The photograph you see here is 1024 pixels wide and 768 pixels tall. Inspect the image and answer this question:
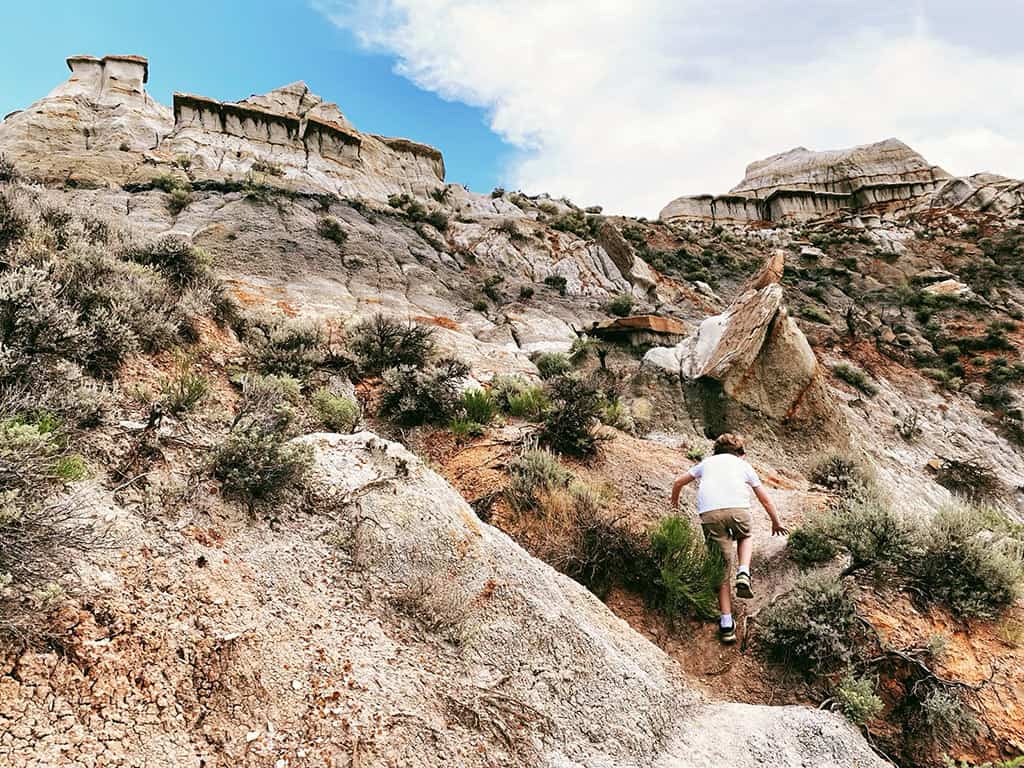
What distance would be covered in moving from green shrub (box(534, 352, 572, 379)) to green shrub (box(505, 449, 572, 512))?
574 centimetres

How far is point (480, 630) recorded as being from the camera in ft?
13.0

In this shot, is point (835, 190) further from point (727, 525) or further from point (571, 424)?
point (727, 525)

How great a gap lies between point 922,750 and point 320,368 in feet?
29.3

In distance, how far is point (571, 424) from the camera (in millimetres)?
8617

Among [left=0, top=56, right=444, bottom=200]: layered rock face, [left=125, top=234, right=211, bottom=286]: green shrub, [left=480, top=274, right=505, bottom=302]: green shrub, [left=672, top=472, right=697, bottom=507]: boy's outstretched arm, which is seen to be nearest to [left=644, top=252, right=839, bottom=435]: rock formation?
[left=672, top=472, right=697, bottom=507]: boy's outstretched arm

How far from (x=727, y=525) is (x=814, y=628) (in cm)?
122

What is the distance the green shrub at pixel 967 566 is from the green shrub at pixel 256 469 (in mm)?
6032

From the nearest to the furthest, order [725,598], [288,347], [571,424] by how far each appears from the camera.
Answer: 1. [725,598]
2. [571,424]
3. [288,347]

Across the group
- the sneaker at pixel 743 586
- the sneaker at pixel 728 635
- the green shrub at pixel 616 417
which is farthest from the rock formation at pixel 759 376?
the sneaker at pixel 728 635

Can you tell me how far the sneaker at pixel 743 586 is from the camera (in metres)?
5.31

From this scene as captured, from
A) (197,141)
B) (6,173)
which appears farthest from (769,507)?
(197,141)

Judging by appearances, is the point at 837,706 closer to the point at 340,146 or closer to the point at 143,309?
the point at 143,309

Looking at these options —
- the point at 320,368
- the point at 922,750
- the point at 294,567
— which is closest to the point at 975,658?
the point at 922,750

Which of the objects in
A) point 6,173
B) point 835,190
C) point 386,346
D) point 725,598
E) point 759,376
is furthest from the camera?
point 835,190
